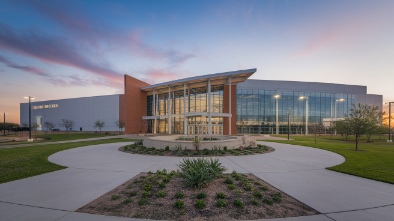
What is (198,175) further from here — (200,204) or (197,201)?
(200,204)

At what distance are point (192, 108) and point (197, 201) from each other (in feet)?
109

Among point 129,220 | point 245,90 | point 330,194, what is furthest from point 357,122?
point 245,90

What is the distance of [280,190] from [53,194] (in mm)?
7961

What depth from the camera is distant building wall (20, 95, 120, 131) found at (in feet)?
196

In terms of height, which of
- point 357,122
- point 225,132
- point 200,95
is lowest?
point 225,132

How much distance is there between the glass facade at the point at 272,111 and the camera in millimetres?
51062

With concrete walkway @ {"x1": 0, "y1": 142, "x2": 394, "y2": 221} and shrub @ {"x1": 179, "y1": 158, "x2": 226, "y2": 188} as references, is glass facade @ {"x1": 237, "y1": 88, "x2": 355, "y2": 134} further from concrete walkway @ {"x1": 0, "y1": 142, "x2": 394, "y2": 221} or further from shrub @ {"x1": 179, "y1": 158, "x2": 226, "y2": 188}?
shrub @ {"x1": 179, "y1": 158, "x2": 226, "y2": 188}

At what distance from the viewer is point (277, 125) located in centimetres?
5169

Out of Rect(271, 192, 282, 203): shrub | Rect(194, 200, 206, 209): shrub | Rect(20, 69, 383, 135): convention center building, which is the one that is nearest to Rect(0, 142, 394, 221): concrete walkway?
Rect(271, 192, 282, 203): shrub

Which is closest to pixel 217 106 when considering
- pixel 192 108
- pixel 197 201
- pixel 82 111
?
pixel 192 108

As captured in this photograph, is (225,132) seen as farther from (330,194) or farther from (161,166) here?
(330,194)

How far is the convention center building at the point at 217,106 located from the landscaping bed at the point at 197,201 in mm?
23739

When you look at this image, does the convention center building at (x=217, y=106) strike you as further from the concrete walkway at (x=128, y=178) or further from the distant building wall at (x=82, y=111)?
the concrete walkway at (x=128, y=178)

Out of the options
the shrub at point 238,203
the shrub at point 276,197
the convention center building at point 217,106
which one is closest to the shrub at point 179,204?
the shrub at point 238,203
